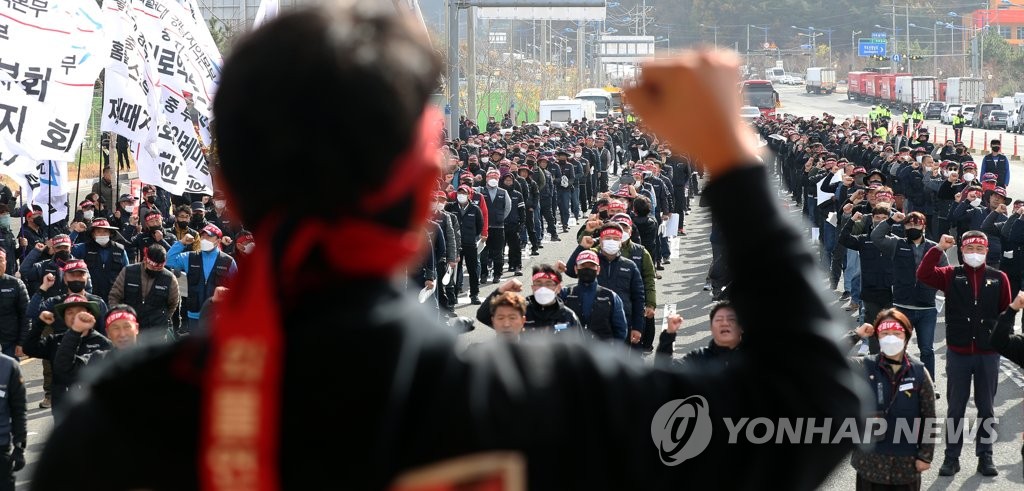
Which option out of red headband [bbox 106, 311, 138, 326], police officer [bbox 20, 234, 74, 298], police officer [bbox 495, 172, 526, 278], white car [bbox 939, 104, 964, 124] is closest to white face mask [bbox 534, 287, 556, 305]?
red headband [bbox 106, 311, 138, 326]

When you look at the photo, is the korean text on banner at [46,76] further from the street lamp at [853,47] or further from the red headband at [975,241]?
the street lamp at [853,47]

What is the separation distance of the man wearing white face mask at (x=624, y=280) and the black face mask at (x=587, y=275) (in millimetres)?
1075

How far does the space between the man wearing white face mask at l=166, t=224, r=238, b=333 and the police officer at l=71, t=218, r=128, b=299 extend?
4.08 feet

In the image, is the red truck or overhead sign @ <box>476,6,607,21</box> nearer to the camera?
overhead sign @ <box>476,6,607,21</box>

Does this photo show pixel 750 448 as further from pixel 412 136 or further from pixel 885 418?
pixel 885 418

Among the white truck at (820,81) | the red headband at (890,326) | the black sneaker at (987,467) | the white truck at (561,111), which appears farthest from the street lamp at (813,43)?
the red headband at (890,326)

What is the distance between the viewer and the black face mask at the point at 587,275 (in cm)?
1177

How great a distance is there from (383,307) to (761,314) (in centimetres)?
38

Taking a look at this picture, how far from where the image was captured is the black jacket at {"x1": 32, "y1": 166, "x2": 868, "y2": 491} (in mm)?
1291

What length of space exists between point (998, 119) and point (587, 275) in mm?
63153

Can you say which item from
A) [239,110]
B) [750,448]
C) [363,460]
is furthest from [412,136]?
[750,448]

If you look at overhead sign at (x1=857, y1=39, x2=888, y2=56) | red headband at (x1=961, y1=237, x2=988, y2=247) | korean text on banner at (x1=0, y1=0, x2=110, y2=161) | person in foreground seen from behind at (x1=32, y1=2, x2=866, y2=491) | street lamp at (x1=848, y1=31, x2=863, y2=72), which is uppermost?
street lamp at (x1=848, y1=31, x2=863, y2=72)

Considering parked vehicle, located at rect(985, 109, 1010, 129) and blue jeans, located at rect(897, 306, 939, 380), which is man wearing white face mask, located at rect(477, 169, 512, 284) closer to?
blue jeans, located at rect(897, 306, 939, 380)

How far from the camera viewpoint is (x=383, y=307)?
1.33 meters
